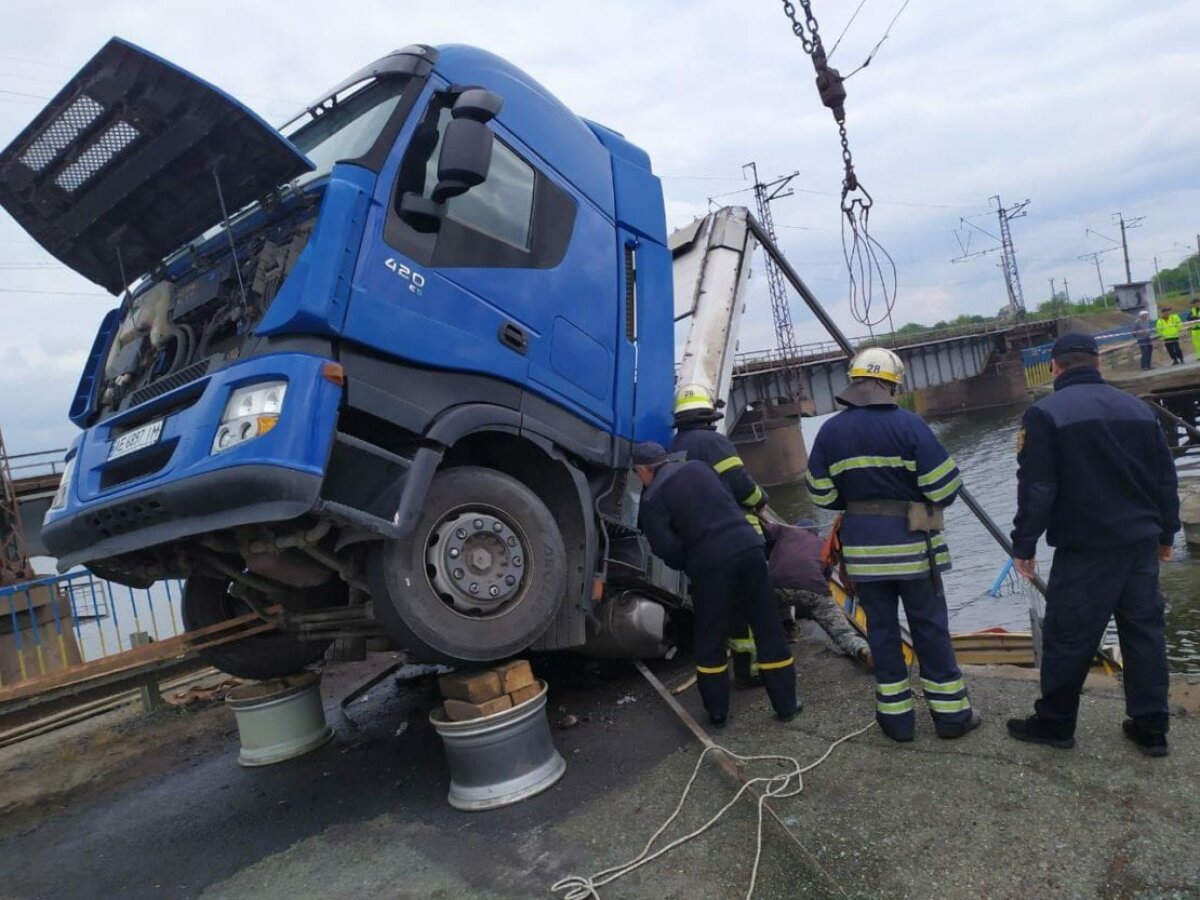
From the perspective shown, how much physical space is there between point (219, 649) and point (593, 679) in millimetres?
2192

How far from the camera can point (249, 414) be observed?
2805 millimetres

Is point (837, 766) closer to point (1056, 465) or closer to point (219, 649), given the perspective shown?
point (1056, 465)

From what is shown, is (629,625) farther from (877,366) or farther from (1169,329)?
(1169,329)

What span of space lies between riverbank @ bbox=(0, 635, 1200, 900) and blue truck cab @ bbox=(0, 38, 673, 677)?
76cm

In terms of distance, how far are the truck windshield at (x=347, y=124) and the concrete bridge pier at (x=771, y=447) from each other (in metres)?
28.6

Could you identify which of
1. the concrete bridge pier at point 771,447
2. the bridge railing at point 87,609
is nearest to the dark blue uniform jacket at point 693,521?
the bridge railing at point 87,609

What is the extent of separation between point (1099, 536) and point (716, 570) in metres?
1.63

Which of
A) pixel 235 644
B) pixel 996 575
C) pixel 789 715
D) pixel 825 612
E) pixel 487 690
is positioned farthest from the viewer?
pixel 996 575

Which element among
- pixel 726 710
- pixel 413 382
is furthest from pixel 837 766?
pixel 413 382

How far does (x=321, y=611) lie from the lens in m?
3.79

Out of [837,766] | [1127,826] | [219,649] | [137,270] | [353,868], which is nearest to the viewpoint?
[1127,826]

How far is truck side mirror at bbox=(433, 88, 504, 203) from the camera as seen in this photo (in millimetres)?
3148

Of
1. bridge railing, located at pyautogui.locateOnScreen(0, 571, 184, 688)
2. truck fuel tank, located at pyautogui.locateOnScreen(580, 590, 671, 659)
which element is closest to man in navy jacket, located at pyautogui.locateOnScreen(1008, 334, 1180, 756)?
truck fuel tank, located at pyautogui.locateOnScreen(580, 590, 671, 659)

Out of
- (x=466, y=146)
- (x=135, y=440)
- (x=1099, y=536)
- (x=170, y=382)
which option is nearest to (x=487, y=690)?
(x=135, y=440)
